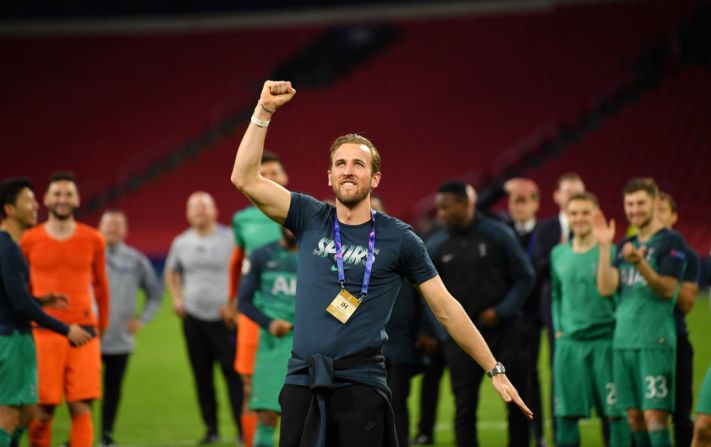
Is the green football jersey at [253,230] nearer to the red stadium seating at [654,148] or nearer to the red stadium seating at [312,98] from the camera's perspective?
the red stadium seating at [654,148]

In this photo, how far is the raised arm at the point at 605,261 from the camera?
24.7ft

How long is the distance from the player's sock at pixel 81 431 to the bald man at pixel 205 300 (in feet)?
7.08

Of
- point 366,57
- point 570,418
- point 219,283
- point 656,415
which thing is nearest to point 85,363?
point 219,283

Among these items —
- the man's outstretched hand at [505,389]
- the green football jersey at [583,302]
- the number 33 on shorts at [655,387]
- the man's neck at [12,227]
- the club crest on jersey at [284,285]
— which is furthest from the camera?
the green football jersey at [583,302]

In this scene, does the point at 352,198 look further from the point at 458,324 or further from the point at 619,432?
the point at 619,432

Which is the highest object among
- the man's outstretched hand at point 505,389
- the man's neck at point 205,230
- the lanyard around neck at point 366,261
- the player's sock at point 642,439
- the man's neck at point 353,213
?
the man's neck at point 205,230

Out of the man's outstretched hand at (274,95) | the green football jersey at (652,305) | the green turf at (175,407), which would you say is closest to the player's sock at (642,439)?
the green football jersey at (652,305)

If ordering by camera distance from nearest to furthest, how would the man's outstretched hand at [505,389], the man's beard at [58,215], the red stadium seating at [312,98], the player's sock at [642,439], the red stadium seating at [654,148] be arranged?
the man's outstretched hand at [505,389] < the player's sock at [642,439] < the man's beard at [58,215] < the red stadium seating at [654,148] < the red stadium seating at [312,98]

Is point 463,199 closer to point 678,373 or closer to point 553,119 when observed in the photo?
point 678,373

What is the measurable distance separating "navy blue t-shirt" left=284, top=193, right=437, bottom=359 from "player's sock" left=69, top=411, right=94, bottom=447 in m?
3.38

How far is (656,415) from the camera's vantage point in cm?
730

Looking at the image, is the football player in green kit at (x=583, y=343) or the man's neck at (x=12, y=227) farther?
the football player in green kit at (x=583, y=343)

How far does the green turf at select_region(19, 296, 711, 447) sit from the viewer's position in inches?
391

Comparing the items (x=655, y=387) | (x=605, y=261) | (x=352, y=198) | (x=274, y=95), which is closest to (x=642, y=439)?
(x=655, y=387)
